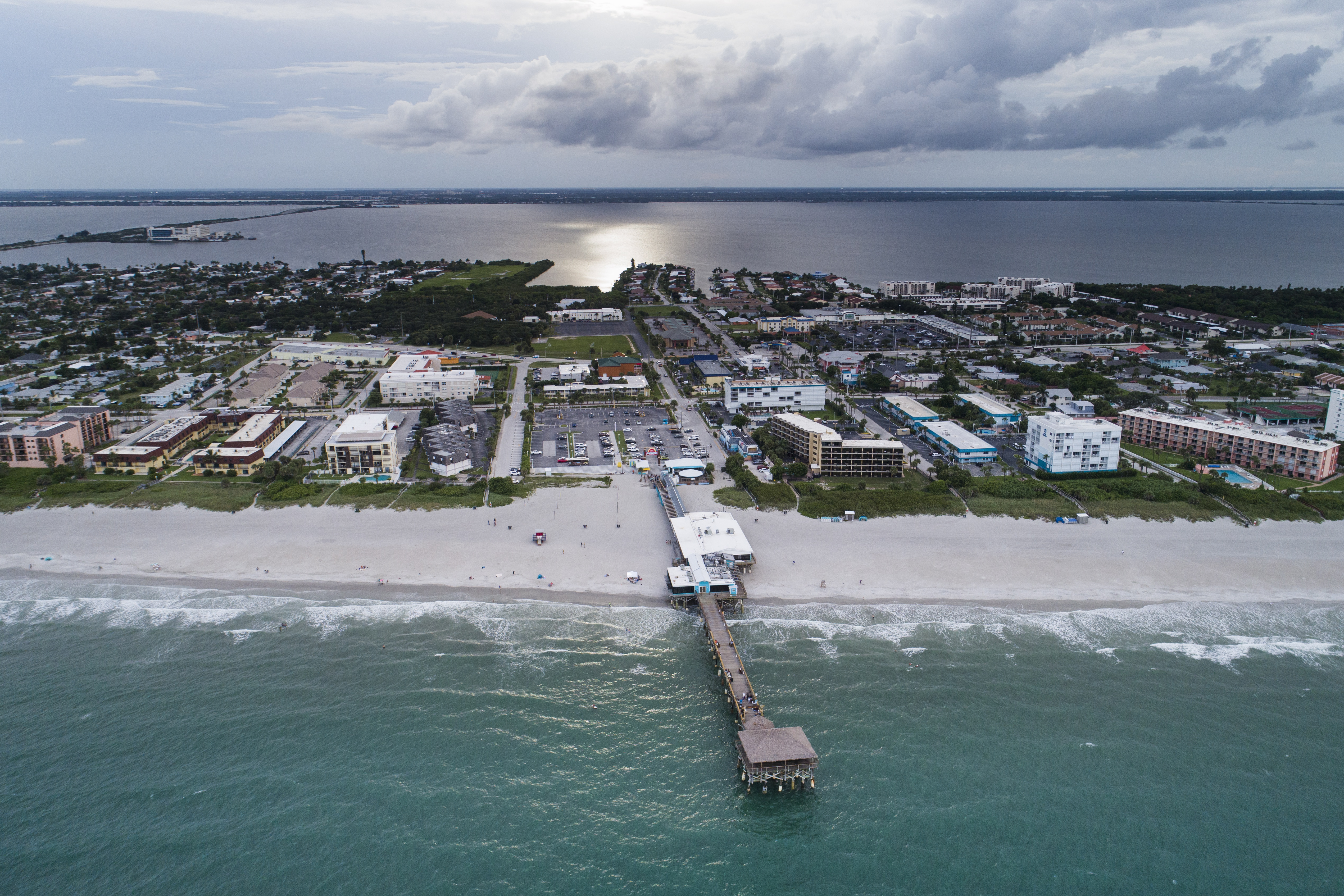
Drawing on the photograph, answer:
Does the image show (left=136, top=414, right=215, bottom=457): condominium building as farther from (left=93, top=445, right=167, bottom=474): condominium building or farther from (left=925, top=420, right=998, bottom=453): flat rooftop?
(left=925, top=420, right=998, bottom=453): flat rooftop

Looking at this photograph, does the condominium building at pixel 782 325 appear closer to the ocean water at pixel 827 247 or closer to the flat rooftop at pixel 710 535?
the ocean water at pixel 827 247

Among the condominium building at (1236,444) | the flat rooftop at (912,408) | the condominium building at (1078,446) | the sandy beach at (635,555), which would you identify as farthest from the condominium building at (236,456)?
the condominium building at (1236,444)

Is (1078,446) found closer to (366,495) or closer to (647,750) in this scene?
(647,750)

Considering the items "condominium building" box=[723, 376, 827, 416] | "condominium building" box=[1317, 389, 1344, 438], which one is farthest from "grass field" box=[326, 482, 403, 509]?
"condominium building" box=[1317, 389, 1344, 438]

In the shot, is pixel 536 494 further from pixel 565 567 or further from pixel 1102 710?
pixel 1102 710

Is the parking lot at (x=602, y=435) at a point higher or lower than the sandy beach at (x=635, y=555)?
higher

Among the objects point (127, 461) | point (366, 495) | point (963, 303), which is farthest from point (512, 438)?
point (963, 303)
